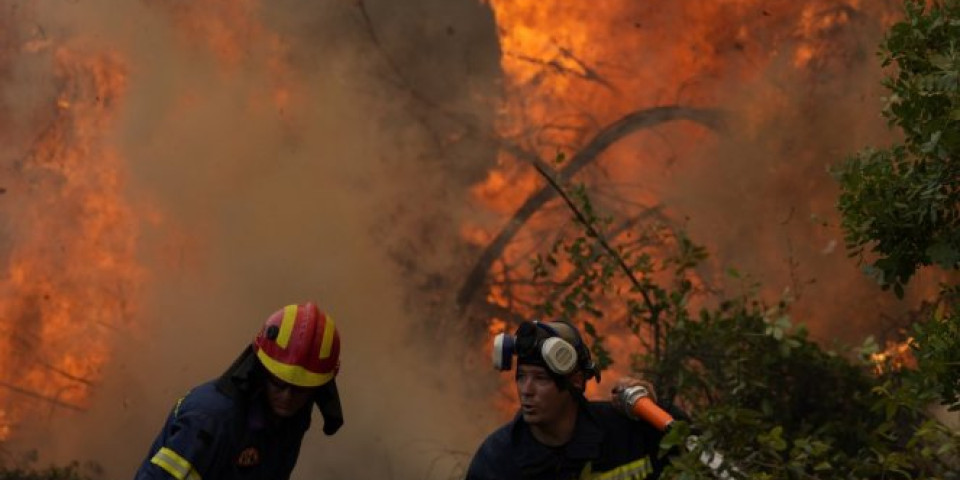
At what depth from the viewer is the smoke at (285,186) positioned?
364 inches

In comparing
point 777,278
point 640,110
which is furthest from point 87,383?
point 777,278

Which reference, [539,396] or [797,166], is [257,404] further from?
[797,166]

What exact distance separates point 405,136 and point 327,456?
8.24 ft

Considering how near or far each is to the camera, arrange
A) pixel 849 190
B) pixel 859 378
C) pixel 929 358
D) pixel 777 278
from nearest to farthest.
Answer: pixel 929 358 < pixel 849 190 < pixel 859 378 < pixel 777 278

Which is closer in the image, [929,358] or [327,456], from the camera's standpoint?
[929,358]

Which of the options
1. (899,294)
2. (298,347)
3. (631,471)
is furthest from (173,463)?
(899,294)

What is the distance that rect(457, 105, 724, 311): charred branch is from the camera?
30.1ft

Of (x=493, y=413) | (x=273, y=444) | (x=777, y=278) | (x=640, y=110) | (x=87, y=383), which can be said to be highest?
(x=640, y=110)

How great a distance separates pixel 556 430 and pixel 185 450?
52.6 inches

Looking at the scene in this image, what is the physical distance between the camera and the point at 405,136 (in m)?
9.30

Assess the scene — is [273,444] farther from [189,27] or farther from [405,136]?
[189,27]

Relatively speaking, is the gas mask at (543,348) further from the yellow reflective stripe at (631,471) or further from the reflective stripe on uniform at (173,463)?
the reflective stripe on uniform at (173,463)

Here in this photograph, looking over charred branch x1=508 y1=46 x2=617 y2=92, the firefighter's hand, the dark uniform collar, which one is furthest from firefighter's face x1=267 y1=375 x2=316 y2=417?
charred branch x1=508 y1=46 x2=617 y2=92

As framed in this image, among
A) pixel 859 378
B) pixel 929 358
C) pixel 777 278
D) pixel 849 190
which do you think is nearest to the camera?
pixel 929 358
